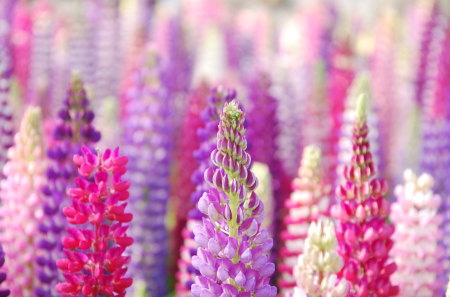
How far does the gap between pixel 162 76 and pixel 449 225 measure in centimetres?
104

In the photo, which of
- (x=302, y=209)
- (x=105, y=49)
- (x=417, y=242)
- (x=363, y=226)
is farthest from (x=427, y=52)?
(x=363, y=226)

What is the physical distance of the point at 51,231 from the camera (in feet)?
5.42

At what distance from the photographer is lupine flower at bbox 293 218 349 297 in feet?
4.11

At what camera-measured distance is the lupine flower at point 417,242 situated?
64.0 inches

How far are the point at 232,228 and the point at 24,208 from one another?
66 centimetres

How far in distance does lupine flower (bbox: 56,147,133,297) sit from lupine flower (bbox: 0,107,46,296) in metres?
0.36

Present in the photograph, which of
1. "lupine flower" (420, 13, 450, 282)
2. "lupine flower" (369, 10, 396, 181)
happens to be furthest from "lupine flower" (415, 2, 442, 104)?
"lupine flower" (420, 13, 450, 282)

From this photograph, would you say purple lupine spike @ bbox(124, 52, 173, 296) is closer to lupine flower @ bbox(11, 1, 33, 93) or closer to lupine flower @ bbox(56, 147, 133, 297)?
lupine flower @ bbox(11, 1, 33, 93)

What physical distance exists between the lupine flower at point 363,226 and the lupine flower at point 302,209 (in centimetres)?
32

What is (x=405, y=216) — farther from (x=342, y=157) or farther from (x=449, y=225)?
(x=342, y=157)

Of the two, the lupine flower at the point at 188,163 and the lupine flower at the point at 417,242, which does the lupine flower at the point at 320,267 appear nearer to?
A: the lupine flower at the point at 417,242

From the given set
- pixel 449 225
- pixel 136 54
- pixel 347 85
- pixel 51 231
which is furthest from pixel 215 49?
pixel 51 231

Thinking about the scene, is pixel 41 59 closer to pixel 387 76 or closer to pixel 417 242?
pixel 387 76

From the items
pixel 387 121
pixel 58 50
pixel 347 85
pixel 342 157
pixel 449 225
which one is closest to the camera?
pixel 449 225
